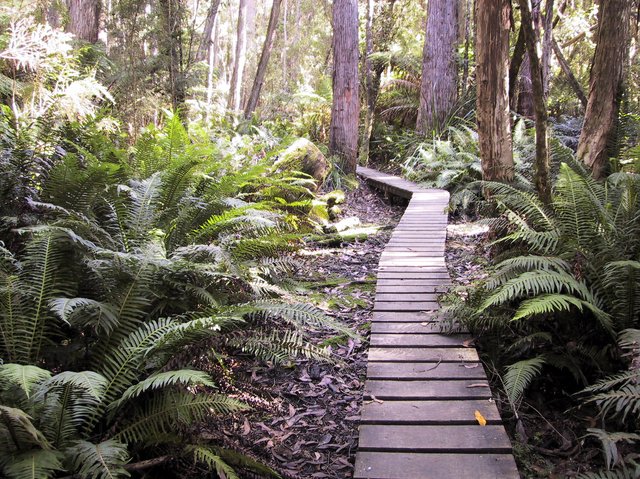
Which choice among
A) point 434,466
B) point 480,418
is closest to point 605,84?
point 480,418

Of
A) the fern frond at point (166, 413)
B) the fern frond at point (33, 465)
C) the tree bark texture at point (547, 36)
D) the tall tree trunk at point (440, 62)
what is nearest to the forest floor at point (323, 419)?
the fern frond at point (166, 413)

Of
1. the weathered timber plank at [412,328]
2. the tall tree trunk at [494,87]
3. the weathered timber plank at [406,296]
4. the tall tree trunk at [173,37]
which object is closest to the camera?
the weathered timber plank at [412,328]

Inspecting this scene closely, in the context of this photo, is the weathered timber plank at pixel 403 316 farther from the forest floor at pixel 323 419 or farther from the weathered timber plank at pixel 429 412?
the weathered timber plank at pixel 429 412

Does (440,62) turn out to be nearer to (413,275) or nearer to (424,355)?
(413,275)

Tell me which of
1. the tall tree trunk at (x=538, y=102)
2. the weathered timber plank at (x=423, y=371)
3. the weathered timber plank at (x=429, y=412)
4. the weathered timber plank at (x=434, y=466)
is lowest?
the weathered timber plank at (x=434, y=466)

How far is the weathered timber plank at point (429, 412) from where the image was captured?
2.65m

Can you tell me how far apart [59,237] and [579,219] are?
371 centimetres

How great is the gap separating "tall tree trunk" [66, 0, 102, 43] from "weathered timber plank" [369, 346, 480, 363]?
10.5m

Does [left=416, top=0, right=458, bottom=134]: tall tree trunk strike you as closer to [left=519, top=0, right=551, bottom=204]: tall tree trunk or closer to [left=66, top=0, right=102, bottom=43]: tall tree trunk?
[left=66, top=0, right=102, bottom=43]: tall tree trunk

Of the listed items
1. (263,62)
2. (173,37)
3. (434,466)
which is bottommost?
(434,466)

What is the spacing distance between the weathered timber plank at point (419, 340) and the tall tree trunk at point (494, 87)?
3645 mm

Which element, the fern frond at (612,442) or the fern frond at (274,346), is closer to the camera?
the fern frond at (612,442)

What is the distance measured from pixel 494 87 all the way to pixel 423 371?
14.1ft

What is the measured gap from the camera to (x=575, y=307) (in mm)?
3316
